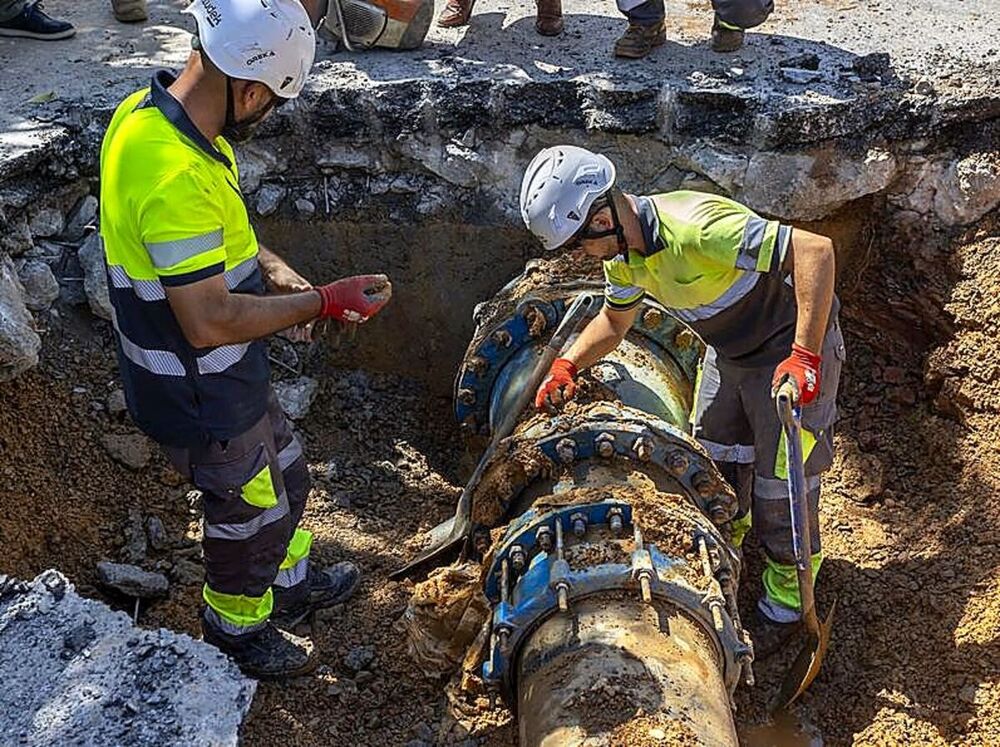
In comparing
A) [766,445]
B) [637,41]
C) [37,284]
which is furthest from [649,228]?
[37,284]

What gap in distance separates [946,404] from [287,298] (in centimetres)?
309

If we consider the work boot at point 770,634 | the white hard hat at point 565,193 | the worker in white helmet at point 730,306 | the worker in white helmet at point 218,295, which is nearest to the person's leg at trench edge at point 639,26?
the worker in white helmet at point 730,306

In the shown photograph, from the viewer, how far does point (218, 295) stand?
9.43 feet

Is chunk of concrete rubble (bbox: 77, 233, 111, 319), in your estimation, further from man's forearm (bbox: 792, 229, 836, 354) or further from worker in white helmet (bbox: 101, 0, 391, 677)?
man's forearm (bbox: 792, 229, 836, 354)

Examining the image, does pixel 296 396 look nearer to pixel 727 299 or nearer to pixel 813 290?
pixel 727 299

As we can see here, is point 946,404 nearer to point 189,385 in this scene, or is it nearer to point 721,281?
point 721,281

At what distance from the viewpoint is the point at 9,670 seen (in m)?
2.79

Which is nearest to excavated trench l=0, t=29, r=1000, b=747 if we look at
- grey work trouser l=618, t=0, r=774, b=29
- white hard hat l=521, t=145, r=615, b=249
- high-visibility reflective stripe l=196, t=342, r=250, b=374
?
grey work trouser l=618, t=0, r=774, b=29

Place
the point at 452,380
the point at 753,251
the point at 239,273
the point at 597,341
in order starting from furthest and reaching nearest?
the point at 452,380 < the point at 597,341 < the point at 753,251 < the point at 239,273

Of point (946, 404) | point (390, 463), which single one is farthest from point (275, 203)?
point (946, 404)

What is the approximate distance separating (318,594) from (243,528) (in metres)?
0.70

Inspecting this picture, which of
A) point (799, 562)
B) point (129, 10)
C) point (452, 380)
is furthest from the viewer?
point (129, 10)

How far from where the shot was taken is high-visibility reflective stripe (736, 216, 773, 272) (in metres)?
3.46

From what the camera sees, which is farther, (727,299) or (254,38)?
(727,299)
